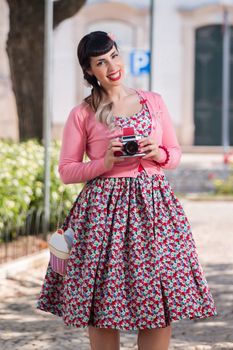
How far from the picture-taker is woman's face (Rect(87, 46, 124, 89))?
4.70 meters

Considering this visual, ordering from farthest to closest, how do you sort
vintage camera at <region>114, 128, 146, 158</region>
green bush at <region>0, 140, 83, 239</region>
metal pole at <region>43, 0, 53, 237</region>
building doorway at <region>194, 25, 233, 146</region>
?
building doorway at <region>194, 25, 233, 146</region> → metal pole at <region>43, 0, 53, 237</region> → green bush at <region>0, 140, 83, 239</region> → vintage camera at <region>114, 128, 146, 158</region>

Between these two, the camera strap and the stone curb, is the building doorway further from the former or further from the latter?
the camera strap

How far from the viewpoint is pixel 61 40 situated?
32750 mm

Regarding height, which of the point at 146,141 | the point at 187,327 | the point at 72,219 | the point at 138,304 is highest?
the point at 146,141

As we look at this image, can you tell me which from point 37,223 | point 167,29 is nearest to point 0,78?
point 167,29

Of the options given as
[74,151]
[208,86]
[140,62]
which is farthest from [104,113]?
[208,86]

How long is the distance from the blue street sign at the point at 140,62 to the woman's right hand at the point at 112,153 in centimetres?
1219

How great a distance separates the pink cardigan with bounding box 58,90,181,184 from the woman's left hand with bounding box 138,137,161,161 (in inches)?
4.3

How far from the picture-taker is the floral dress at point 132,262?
179 inches

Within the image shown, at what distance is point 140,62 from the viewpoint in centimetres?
1677

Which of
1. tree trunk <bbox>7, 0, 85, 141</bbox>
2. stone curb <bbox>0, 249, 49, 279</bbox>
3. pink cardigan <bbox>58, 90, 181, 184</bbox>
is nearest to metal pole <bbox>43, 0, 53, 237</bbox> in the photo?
stone curb <bbox>0, 249, 49, 279</bbox>

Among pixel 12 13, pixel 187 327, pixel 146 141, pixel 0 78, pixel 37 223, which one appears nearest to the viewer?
pixel 146 141

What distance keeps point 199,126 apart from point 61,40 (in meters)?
5.06

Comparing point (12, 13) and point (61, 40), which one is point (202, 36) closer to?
point (61, 40)
